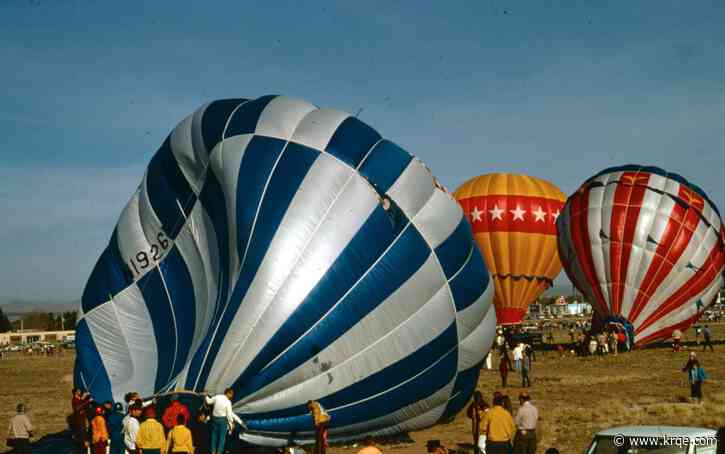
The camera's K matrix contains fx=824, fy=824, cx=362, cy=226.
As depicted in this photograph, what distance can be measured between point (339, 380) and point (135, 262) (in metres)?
3.74

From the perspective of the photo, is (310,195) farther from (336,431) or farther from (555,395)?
(555,395)

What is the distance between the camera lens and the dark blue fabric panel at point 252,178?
10.1 m

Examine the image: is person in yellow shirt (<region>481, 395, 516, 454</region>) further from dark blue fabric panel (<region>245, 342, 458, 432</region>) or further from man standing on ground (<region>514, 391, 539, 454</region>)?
dark blue fabric panel (<region>245, 342, 458, 432</region>)

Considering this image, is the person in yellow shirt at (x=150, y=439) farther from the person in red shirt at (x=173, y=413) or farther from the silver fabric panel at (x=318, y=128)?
the silver fabric panel at (x=318, y=128)

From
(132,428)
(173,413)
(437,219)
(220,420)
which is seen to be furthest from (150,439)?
(437,219)

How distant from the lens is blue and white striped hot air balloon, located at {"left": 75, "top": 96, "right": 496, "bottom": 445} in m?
9.53

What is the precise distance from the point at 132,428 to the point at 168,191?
408 cm

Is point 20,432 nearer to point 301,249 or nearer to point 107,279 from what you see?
point 107,279

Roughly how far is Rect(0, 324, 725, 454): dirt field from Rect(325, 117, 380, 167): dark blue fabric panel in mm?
3897

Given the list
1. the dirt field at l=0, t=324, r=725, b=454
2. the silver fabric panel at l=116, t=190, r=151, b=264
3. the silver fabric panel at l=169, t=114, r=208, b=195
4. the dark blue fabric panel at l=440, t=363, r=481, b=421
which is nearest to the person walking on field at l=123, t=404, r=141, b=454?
the dirt field at l=0, t=324, r=725, b=454

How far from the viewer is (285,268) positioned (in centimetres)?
977

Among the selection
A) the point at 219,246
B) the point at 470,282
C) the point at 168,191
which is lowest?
the point at 470,282

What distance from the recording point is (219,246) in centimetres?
1052

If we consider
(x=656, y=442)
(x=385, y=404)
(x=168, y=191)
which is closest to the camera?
(x=656, y=442)
